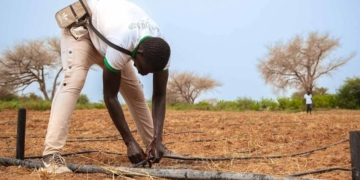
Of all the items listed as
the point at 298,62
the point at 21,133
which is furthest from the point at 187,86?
the point at 21,133

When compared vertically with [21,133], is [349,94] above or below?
above

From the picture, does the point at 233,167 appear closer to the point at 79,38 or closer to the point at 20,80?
the point at 79,38

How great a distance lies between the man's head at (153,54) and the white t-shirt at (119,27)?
0.10 m

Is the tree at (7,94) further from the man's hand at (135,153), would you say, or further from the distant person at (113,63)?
the man's hand at (135,153)

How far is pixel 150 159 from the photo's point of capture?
3.35m

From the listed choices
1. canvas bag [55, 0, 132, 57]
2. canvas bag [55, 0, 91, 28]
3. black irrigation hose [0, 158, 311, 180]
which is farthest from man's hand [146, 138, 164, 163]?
canvas bag [55, 0, 91, 28]

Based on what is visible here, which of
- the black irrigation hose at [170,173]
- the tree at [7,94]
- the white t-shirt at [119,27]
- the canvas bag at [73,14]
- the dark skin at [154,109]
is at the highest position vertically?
the tree at [7,94]

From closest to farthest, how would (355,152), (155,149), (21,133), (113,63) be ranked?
(355,152) → (113,63) → (155,149) → (21,133)

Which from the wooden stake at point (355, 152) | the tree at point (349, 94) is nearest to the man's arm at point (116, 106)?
the wooden stake at point (355, 152)

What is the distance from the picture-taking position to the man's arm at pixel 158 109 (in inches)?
130

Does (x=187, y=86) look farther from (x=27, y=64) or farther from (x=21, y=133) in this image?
(x=21, y=133)

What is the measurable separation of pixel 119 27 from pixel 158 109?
0.73m

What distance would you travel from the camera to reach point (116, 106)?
3.32 metres

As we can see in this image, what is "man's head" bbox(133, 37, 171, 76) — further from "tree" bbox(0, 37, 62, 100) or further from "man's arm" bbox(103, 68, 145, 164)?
"tree" bbox(0, 37, 62, 100)
